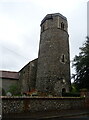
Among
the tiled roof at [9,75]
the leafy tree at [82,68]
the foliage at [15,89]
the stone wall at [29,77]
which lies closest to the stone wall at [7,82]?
the tiled roof at [9,75]

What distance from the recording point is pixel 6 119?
1002cm

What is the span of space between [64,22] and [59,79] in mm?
10507

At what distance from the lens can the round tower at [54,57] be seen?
27078mm

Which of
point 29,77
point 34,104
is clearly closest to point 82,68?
point 29,77

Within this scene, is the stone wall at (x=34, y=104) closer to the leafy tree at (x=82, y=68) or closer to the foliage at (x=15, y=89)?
the leafy tree at (x=82, y=68)

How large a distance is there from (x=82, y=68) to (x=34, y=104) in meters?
12.9

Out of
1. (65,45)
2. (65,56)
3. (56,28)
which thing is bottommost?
(65,56)

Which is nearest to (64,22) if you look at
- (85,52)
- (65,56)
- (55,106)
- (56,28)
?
(56,28)

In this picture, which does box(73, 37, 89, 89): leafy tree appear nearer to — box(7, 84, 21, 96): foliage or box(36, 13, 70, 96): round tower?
box(36, 13, 70, 96): round tower

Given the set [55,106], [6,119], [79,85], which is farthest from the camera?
[79,85]

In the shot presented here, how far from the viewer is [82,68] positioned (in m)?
24.7

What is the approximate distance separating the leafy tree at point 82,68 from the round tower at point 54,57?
8.32ft

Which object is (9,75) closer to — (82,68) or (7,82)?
(7,82)

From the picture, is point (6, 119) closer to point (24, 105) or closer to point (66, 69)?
point (24, 105)
